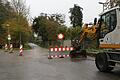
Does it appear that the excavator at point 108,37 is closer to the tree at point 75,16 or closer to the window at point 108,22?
the window at point 108,22

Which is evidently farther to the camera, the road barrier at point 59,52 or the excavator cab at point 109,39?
the road barrier at point 59,52

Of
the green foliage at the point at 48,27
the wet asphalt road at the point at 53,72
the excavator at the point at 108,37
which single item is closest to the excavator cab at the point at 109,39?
the excavator at the point at 108,37

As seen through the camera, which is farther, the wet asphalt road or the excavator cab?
the excavator cab

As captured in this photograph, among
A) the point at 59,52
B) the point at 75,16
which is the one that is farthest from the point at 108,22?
the point at 75,16

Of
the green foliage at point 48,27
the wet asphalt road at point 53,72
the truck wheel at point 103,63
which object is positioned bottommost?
the wet asphalt road at point 53,72

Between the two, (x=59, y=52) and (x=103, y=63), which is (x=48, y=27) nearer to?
(x=59, y=52)

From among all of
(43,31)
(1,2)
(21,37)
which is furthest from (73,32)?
(1,2)

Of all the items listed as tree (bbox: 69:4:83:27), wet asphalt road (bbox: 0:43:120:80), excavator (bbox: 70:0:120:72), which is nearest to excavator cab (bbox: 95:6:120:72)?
excavator (bbox: 70:0:120:72)

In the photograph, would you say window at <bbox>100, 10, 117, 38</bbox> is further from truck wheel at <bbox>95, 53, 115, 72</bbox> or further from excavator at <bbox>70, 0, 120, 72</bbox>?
truck wheel at <bbox>95, 53, 115, 72</bbox>

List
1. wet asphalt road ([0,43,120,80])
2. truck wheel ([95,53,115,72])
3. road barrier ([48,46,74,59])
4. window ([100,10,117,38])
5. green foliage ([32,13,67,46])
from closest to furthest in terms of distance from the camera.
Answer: wet asphalt road ([0,43,120,80]) → window ([100,10,117,38]) → truck wheel ([95,53,115,72]) → road barrier ([48,46,74,59]) → green foliage ([32,13,67,46])

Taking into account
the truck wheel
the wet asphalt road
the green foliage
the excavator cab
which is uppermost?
the green foliage

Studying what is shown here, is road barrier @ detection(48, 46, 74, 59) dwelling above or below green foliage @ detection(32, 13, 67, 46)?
below

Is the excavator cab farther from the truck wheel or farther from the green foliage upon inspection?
the green foliage

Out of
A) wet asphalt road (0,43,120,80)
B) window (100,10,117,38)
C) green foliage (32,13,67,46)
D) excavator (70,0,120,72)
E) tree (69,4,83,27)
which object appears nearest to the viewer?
wet asphalt road (0,43,120,80)
